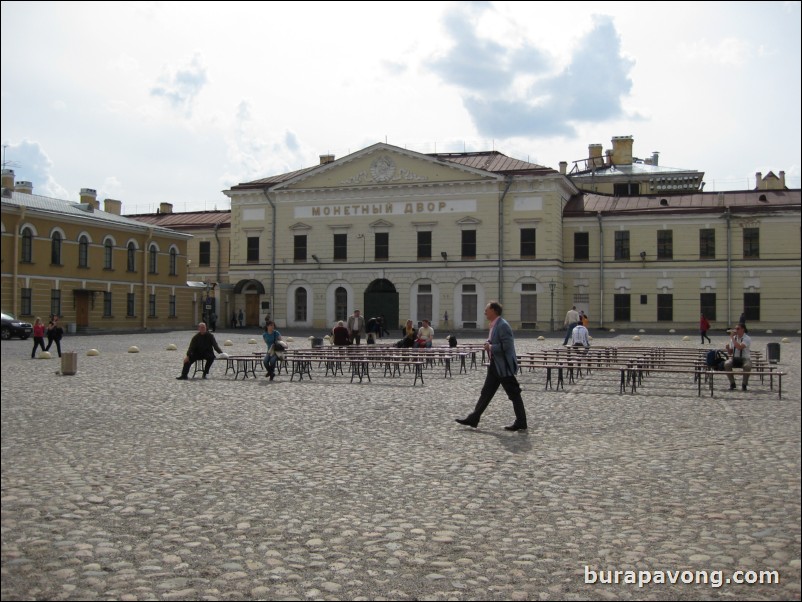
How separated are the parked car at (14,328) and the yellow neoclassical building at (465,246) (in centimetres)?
4200

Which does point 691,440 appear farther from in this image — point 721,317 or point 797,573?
point 721,317

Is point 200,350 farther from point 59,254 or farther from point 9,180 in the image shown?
point 9,180

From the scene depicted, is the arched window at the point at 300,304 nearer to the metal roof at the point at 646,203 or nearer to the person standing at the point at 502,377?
the metal roof at the point at 646,203

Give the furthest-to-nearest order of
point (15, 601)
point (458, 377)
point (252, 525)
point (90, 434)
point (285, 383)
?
1. point (458, 377)
2. point (285, 383)
3. point (90, 434)
4. point (252, 525)
5. point (15, 601)

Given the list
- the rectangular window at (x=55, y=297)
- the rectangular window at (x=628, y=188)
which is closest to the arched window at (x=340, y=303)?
the rectangular window at (x=628, y=188)

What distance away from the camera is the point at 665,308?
1742 inches

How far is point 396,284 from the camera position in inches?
1887

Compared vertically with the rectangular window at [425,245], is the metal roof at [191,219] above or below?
above

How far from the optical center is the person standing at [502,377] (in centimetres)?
1051

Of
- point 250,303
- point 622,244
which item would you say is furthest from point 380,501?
point 250,303

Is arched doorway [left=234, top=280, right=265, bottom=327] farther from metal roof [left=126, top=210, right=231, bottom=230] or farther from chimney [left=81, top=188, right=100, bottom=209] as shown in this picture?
chimney [left=81, top=188, right=100, bottom=209]

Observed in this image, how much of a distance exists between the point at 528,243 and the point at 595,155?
2077 cm

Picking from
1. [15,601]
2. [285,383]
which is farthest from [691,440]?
[285,383]

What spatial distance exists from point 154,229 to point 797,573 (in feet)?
30.1
